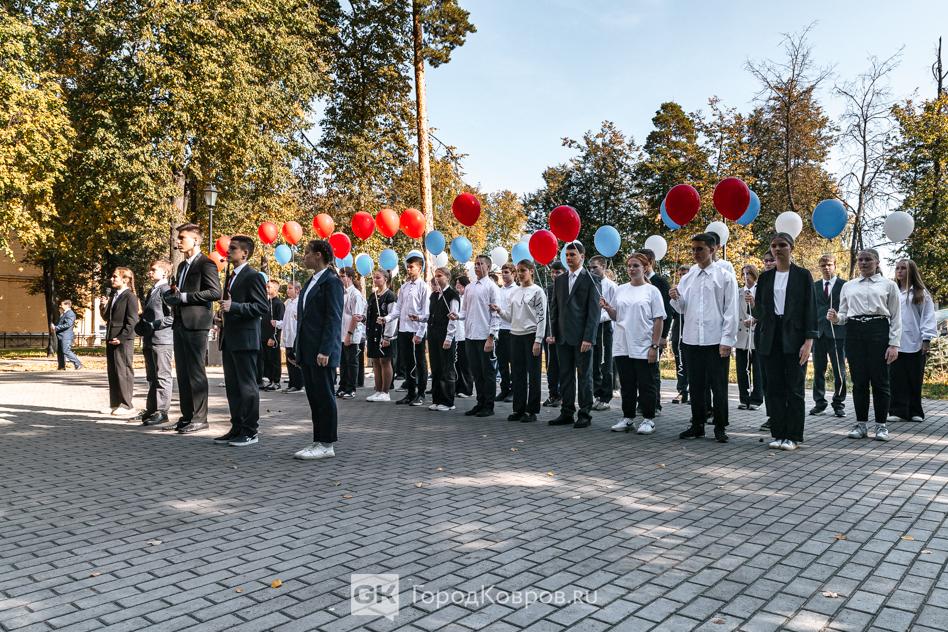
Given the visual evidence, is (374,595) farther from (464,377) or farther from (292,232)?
(292,232)

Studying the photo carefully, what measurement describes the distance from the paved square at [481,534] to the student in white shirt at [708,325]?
57cm

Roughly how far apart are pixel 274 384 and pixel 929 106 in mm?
22370

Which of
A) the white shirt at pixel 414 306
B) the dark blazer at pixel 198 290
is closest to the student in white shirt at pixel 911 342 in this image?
the white shirt at pixel 414 306

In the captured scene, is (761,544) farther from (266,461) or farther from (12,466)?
(12,466)

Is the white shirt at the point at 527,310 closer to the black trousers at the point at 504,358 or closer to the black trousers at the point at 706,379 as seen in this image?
the black trousers at the point at 706,379

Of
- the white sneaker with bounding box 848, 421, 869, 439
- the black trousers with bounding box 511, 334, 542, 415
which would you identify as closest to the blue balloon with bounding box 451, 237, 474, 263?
the black trousers with bounding box 511, 334, 542, 415

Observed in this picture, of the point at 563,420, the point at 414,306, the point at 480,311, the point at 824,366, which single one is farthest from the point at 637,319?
the point at 414,306

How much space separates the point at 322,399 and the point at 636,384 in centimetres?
394

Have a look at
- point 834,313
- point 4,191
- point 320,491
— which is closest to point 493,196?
point 4,191

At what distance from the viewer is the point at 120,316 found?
9359 mm

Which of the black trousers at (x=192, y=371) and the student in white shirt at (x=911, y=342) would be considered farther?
the student in white shirt at (x=911, y=342)

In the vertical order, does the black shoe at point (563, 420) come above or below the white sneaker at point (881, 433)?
above

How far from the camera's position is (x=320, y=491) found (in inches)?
213

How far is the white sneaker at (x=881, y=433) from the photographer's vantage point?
7816mm
